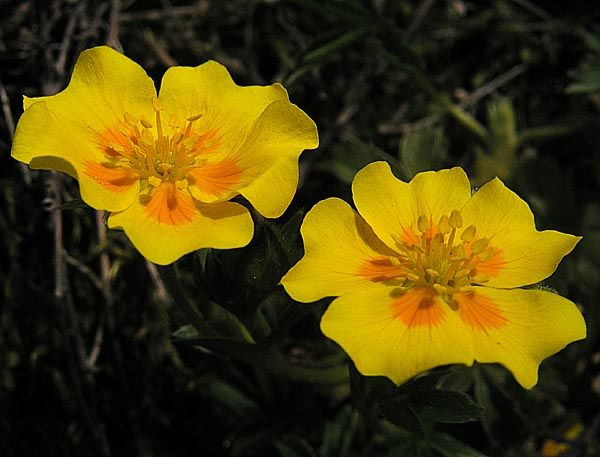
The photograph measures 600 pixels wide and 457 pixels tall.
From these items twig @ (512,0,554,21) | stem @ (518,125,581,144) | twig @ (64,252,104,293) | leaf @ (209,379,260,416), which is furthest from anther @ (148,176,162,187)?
twig @ (512,0,554,21)

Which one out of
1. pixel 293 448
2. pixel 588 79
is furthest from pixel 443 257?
pixel 588 79

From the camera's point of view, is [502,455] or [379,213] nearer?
[379,213]

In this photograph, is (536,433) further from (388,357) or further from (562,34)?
(562,34)

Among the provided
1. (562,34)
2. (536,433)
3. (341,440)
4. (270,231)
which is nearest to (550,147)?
(562,34)

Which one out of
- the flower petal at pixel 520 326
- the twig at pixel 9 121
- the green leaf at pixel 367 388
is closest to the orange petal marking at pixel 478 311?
the flower petal at pixel 520 326

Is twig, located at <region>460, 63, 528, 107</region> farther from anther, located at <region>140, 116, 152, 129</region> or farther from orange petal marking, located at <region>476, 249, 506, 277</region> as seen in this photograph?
anther, located at <region>140, 116, 152, 129</region>

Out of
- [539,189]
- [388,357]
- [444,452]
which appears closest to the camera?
[388,357]
